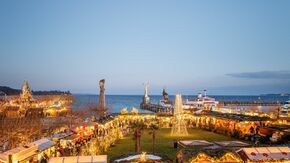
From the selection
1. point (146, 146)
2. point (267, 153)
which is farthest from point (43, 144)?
point (267, 153)

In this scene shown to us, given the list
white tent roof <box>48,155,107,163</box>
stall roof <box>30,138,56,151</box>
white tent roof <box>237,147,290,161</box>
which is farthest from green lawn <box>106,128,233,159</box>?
white tent roof <box>48,155,107,163</box>

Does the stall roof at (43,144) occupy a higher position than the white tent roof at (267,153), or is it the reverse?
the white tent roof at (267,153)

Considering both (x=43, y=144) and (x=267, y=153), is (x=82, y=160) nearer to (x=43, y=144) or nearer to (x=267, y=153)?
(x=267, y=153)

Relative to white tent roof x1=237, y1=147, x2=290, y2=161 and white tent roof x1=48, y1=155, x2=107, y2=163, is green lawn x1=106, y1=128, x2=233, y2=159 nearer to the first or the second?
white tent roof x1=237, y1=147, x2=290, y2=161

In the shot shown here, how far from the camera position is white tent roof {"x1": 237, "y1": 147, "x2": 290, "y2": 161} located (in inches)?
453

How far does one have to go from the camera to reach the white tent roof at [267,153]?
11.5 metres

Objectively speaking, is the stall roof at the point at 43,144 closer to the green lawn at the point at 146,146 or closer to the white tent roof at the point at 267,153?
the green lawn at the point at 146,146

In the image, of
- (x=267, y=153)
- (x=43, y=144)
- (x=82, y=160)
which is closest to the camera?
(x=82, y=160)

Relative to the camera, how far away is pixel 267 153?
38.6 feet

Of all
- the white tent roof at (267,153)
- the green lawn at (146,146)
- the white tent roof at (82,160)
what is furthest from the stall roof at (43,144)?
the white tent roof at (267,153)

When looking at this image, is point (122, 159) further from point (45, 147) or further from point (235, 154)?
point (45, 147)

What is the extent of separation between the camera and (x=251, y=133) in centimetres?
3016

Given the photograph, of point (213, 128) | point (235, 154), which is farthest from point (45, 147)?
point (213, 128)

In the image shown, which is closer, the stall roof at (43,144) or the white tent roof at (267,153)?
the white tent roof at (267,153)
